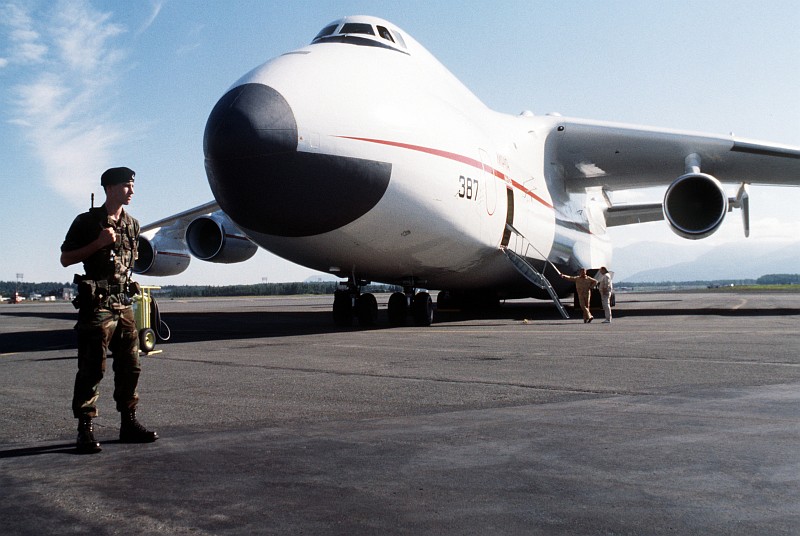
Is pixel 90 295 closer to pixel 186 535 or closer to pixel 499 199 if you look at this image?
pixel 186 535

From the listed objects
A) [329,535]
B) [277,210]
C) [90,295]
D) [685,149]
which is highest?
[685,149]

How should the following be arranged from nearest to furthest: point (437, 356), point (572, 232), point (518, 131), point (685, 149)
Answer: point (437, 356) < point (518, 131) < point (685, 149) < point (572, 232)

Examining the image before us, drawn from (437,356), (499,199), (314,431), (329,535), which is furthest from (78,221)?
(499,199)

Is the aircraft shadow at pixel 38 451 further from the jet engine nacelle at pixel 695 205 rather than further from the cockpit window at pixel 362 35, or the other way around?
the jet engine nacelle at pixel 695 205

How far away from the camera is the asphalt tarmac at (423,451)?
2.56 m

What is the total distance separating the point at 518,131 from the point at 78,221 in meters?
13.0

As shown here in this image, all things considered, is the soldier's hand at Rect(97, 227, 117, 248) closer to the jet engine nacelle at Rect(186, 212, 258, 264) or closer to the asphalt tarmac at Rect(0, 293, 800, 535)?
the asphalt tarmac at Rect(0, 293, 800, 535)

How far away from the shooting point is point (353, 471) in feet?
10.5

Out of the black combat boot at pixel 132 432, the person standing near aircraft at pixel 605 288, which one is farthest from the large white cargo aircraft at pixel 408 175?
the black combat boot at pixel 132 432

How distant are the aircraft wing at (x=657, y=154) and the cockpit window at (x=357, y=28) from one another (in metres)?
6.51

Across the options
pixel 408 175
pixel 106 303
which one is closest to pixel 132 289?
pixel 106 303

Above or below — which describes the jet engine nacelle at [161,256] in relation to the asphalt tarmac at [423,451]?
above

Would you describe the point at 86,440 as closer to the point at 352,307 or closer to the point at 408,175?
the point at 408,175

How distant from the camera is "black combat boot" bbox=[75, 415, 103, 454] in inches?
145
